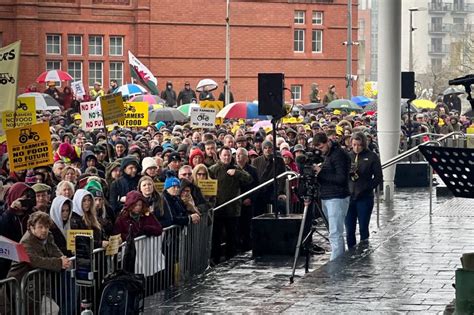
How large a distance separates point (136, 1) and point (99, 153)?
3701 cm

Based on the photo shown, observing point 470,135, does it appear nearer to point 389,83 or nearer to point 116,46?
point 389,83

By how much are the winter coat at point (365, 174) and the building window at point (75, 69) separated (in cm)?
3857

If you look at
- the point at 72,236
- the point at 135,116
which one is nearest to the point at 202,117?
the point at 135,116

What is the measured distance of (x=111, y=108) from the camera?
997 inches

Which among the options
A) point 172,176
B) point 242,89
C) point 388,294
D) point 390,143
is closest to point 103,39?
point 242,89

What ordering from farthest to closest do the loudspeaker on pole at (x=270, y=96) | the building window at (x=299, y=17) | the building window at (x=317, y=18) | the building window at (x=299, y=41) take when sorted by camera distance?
the building window at (x=317, y=18) < the building window at (x=299, y=41) < the building window at (x=299, y=17) < the loudspeaker on pole at (x=270, y=96)

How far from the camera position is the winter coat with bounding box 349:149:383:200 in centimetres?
2039

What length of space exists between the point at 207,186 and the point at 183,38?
41798 mm

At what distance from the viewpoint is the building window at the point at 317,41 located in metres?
65.9

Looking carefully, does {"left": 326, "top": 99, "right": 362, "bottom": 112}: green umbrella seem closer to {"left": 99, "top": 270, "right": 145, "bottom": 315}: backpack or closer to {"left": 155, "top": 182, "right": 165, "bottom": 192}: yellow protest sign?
{"left": 155, "top": 182, "right": 165, "bottom": 192}: yellow protest sign

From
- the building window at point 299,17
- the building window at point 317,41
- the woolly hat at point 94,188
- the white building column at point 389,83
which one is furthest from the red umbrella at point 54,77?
the woolly hat at point 94,188

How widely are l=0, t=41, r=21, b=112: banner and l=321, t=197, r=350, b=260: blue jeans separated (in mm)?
4610

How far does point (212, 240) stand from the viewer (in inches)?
814

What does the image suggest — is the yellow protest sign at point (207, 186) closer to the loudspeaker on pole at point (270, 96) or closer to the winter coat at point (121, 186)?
the winter coat at point (121, 186)
